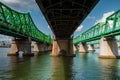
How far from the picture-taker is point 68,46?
88.9 meters

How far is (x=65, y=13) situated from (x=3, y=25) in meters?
29.4

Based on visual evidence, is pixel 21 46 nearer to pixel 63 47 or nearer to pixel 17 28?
pixel 17 28

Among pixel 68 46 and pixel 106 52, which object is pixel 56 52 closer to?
pixel 68 46

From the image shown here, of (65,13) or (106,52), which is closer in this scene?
(65,13)

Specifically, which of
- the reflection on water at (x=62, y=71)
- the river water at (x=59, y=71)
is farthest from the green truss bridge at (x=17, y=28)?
the reflection on water at (x=62, y=71)

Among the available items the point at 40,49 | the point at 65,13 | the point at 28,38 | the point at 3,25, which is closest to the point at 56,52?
the point at 28,38

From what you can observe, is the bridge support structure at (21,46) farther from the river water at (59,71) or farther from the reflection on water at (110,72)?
the reflection on water at (110,72)

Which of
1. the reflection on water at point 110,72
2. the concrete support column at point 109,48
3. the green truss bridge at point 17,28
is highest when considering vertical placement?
the green truss bridge at point 17,28

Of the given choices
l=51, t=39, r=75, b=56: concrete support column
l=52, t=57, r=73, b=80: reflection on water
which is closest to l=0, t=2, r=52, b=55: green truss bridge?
l=51, t=39, r=75, b=56: concrete support column

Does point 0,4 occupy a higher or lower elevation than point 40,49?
higher

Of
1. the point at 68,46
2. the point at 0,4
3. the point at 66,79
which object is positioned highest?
the point at 0,4

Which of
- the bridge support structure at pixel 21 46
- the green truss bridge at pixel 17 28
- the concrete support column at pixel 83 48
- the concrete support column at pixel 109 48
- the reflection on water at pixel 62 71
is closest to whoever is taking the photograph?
the reflection on water at pixel 62 71

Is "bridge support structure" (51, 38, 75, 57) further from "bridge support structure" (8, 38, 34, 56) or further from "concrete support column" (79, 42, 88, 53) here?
"concrete support column" (79, 42, 88, 53)

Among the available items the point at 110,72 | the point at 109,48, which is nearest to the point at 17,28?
the point at 109,48
